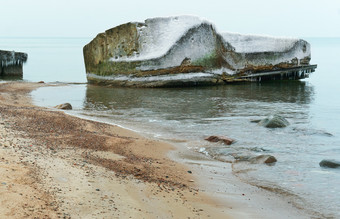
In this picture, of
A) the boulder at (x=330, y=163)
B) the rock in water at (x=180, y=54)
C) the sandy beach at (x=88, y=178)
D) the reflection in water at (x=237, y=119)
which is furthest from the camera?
the rock in water at (x=180, y=54)

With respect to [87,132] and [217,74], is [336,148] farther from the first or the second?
[217,74]

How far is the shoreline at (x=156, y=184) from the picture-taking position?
548cm

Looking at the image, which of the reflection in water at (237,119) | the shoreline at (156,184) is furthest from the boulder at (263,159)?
the shoreline at (156,184)

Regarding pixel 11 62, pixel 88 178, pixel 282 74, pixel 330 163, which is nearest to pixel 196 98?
pixel 282 74

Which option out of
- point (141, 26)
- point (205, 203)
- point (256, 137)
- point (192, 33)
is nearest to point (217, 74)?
point (192, 33)

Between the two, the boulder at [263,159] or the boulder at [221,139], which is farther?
the boulder at [221,139]

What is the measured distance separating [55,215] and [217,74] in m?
21.0

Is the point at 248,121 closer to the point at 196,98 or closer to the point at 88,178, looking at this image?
A: the point at 196,98

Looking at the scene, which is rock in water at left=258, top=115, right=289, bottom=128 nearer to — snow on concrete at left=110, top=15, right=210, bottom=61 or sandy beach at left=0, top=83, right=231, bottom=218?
sandy beach at left=0, top=83, right=231, bottom=218

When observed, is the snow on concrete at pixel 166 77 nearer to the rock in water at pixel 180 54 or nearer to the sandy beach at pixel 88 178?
the rock in water at pixel 180 54

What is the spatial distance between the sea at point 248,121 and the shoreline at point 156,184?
561 millimetres

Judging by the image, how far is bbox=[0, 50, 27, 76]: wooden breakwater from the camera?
33406mm

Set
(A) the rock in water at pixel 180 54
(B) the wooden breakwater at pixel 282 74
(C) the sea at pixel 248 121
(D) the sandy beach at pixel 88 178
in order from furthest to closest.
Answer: (B) the wooden breakwater at pixel 282 74 < (A) the rock in water at pixel 180 54 < (C) the sea at pixel 248 121 < (D) the sandy beach at pixel 88 178

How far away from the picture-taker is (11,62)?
34.2m
